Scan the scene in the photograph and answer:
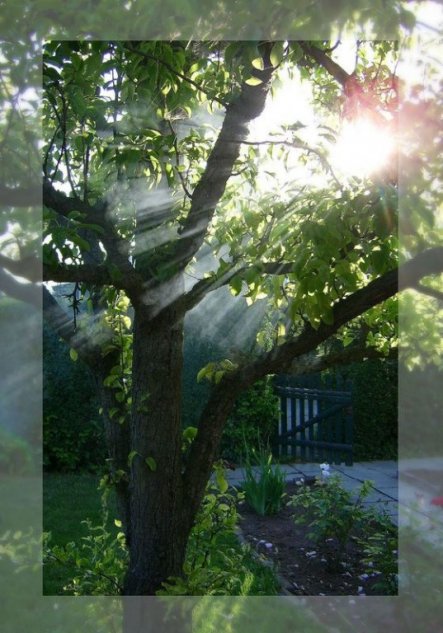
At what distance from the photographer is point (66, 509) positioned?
5.20 m

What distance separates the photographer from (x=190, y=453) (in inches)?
87.9

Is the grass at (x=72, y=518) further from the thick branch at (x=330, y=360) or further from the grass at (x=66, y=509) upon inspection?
the thick branch at (x=330, y=360)

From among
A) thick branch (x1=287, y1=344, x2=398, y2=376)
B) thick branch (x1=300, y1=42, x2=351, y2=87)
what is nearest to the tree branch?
thick branch (x1=287, y1=344, x2=398, y2=376)

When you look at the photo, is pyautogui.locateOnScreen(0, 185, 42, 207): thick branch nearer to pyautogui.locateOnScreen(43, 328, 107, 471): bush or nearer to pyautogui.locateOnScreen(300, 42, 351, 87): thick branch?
pyautogui.locateOnScreen(300, 42, 351, 87): thick branch

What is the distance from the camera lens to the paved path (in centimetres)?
560

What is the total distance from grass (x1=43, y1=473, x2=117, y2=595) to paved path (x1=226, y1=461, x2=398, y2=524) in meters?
1.16

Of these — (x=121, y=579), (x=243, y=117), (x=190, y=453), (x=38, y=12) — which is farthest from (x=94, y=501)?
(x=38, y=12)

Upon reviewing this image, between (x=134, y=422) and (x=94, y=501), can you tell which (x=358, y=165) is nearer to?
(x=134, y=422)

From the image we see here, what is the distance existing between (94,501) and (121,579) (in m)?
3.15

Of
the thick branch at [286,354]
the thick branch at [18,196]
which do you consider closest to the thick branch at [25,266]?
the thick branch at [18,196]

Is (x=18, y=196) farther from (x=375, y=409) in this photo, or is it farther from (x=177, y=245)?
(x=375, y=409)

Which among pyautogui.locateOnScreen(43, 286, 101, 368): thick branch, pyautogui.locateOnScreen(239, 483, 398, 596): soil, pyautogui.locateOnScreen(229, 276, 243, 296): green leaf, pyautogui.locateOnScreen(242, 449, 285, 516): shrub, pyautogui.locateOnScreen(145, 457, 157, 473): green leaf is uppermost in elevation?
pyautogui.locateOnScreen(229, 276, 243, 296): green leaf

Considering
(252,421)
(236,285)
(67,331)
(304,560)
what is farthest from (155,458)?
(252,421)

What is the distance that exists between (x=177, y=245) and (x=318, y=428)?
5276 millimetres
